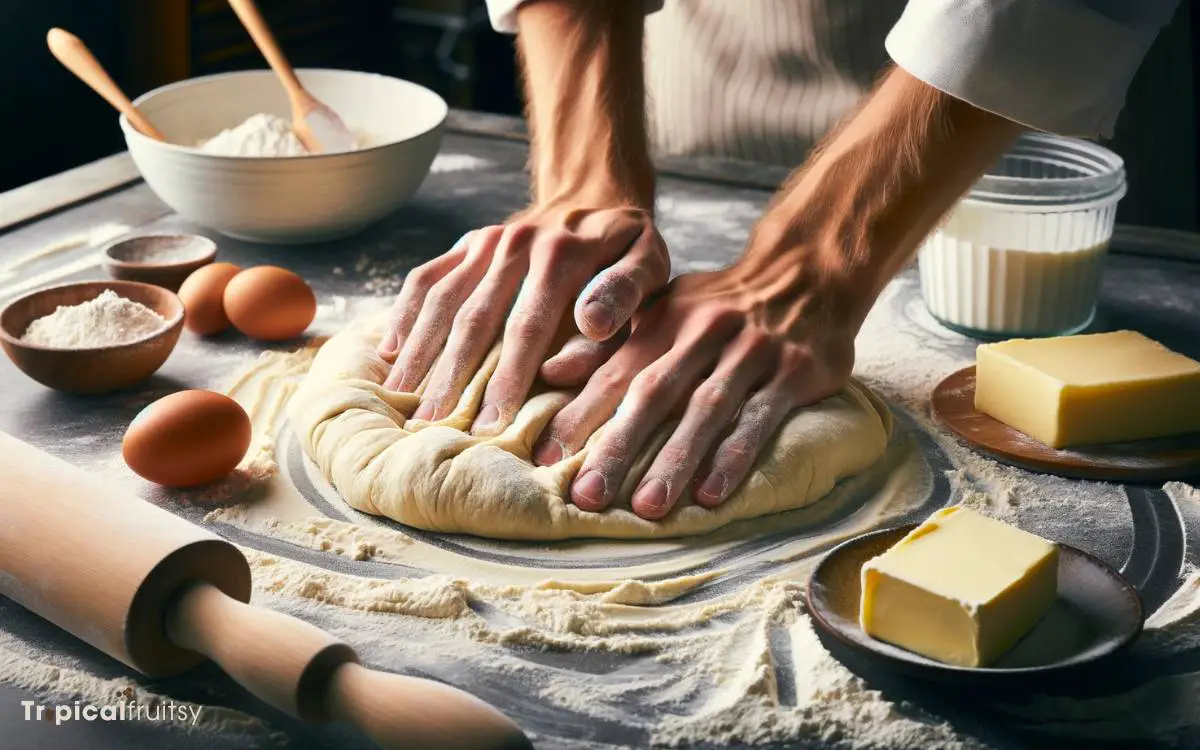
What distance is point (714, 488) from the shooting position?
4.66ft

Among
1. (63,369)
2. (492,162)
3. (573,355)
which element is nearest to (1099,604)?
(573,355)

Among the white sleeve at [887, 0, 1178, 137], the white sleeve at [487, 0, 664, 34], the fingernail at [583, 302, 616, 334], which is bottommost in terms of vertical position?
the fingernail at [583, 302, 616, 334]

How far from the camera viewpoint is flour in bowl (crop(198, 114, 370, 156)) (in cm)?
212

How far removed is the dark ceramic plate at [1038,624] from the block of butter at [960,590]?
0.05ft

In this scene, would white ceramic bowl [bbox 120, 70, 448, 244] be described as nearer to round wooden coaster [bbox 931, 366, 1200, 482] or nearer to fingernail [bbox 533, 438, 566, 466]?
fingernail [bbox 533, 438, 566, 466]

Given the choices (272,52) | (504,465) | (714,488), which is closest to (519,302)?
(504,465)

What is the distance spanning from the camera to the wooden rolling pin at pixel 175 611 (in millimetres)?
963

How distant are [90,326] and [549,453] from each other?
2.29ft

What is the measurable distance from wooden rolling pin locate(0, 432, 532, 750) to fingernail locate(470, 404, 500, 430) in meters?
0.41

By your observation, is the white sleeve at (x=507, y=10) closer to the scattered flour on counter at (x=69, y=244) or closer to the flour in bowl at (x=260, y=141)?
the flour in bowl at (x=260, y=141)

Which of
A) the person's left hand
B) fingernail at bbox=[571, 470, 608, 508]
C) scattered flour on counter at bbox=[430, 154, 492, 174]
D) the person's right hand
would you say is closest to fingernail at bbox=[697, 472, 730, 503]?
the person's left hand

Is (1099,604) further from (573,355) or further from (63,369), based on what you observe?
(63,369)

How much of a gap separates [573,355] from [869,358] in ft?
1.73

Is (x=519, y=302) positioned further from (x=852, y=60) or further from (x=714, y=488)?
(x=852, y=60)
